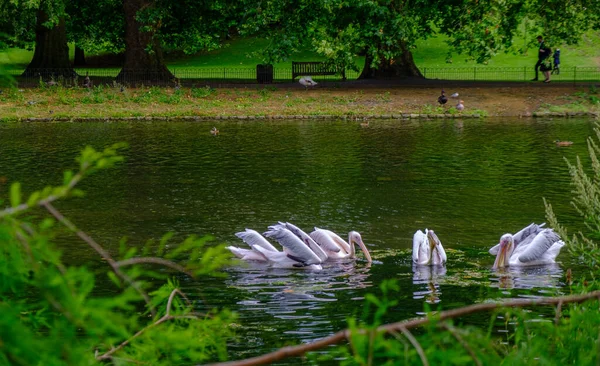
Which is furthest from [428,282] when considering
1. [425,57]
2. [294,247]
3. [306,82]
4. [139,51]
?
[425,57]

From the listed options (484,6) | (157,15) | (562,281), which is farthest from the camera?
(157,15)

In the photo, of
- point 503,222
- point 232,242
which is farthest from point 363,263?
point 503,222

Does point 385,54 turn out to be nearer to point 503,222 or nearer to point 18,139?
point 18,139

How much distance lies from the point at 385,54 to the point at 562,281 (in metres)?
25.6

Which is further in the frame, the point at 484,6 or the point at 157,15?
the point at 157,15

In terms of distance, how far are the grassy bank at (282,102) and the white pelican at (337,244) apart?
820 inches

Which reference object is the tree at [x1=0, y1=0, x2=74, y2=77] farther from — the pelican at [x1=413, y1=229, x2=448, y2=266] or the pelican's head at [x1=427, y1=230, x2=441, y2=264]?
the pelican's head at [x1=427, y1=230, x2=441, y2=264]

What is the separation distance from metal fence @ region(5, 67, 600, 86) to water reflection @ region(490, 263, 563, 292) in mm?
28040

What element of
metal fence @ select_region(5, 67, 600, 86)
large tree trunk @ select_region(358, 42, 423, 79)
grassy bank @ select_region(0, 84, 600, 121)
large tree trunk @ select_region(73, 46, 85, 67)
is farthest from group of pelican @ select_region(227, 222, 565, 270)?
large tree trunk @ select_region(73, 46, 85, 67)

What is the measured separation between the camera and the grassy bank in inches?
1391

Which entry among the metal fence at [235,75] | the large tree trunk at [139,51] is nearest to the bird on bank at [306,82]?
the metal fence at [235,75]

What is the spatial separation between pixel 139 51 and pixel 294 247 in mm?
31331

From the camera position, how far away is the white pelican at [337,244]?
1429cm

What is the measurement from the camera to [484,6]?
123 feet
